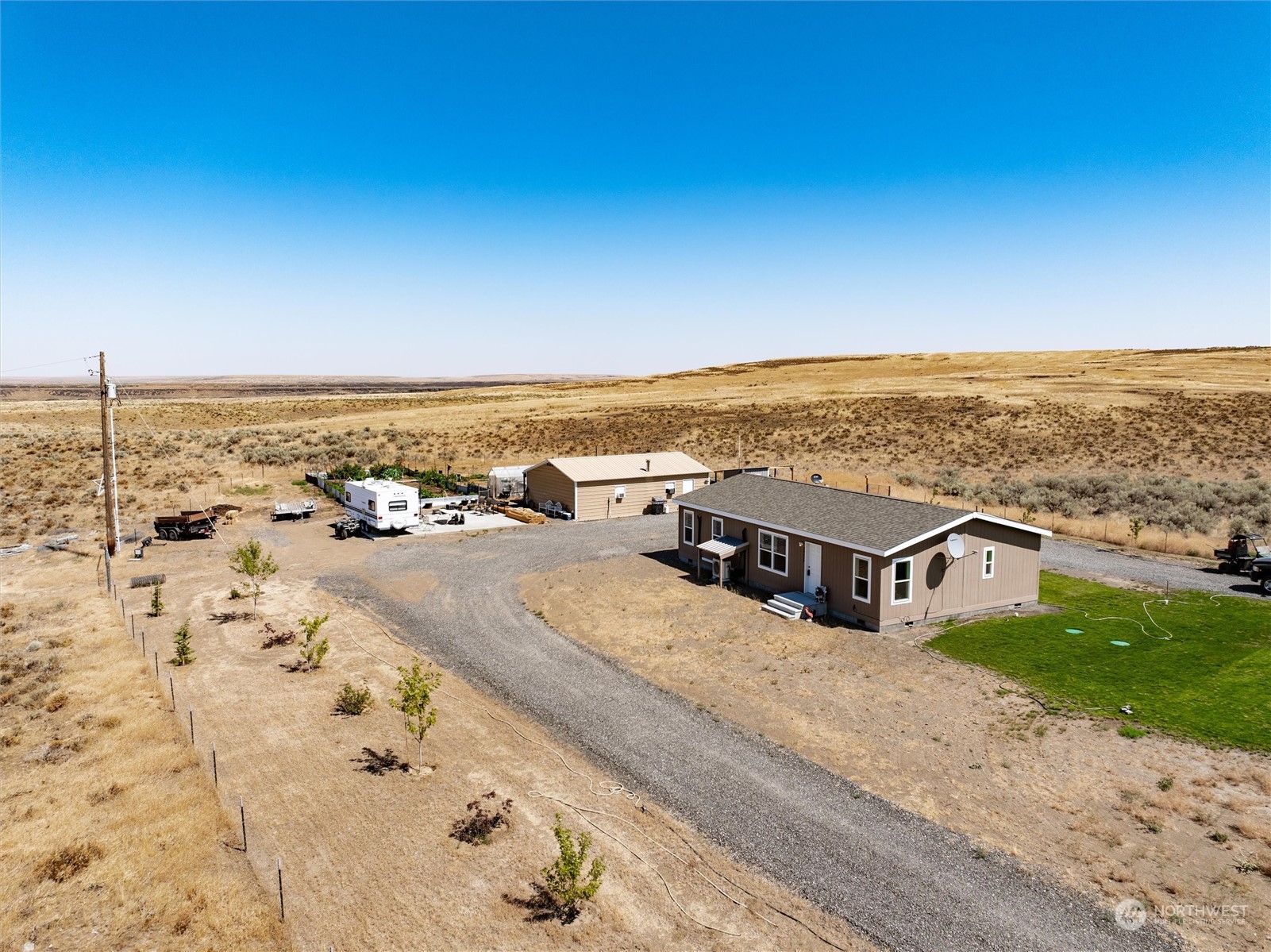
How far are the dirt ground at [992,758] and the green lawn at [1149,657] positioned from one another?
0.97m

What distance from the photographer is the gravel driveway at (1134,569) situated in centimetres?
2556

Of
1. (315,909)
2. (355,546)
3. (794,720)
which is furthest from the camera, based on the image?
(355,546)

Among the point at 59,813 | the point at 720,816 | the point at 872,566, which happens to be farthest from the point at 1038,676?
the point at 59,813

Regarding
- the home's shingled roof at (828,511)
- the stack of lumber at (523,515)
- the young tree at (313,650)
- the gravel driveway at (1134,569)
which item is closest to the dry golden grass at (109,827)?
the young tree at (313,650)

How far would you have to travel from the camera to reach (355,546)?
33.8m

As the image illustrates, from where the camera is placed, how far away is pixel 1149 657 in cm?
1889

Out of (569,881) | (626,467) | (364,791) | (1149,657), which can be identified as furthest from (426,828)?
(626,467)

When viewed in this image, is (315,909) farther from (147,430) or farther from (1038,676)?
(147,430)

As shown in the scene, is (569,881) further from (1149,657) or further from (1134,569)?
(1134,569)

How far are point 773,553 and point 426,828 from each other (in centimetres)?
1649

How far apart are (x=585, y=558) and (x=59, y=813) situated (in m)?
21.0

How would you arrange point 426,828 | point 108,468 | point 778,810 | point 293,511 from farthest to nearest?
1. point 293,511
2. point 108,468
3. point 778,810
4. point 426,828

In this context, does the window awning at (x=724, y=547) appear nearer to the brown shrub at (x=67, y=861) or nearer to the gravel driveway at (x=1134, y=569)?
the gravel driveway at (x=1134, y=569)

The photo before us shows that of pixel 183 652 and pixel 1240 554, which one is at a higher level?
pixel 1240 554
